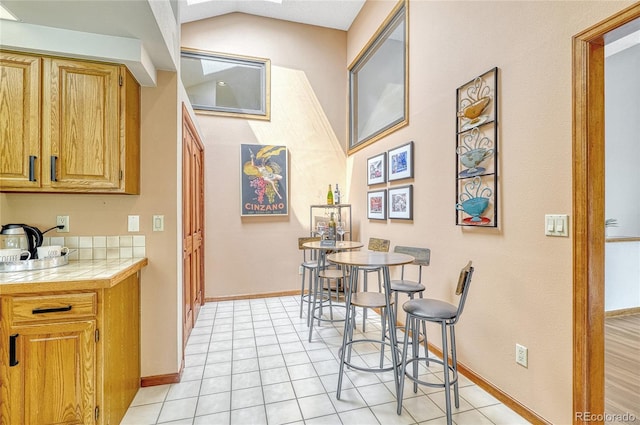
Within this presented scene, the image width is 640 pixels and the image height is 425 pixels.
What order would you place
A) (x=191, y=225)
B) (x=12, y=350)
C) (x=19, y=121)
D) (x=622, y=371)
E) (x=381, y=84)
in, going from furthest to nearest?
(x=381, y=84), (x=191, y=225), (x=622, y=371), (x=19, y=121), (x=12, y=350)

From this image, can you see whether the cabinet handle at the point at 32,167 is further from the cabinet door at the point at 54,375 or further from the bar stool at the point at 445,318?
the bar stool at the point at 445,318

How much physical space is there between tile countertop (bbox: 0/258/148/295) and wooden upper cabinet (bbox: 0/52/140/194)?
18.8 inches

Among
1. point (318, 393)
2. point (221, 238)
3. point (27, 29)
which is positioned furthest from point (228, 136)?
point (318, 393)

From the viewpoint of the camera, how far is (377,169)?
11.9ft

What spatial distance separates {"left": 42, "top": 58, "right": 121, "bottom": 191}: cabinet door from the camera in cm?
178

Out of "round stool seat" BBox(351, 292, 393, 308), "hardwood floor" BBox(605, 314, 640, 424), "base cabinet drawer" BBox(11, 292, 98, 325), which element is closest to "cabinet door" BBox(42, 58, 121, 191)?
"base cabinet drawer" BBox(11, 292, 98, 325)

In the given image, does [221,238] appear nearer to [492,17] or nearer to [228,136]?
[228,136]

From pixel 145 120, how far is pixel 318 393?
7.29ft

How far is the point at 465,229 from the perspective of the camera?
2309 mm

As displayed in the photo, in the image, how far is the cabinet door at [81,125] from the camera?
5.85 feet

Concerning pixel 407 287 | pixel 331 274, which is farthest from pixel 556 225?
pixel 331 274

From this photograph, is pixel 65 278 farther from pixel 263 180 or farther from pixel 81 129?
pixel 263 180

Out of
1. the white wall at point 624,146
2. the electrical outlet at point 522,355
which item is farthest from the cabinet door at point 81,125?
the white wall at point 624,146

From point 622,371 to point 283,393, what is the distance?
2.48m
